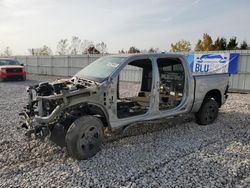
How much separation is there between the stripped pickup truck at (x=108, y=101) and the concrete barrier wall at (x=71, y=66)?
676 centimetres

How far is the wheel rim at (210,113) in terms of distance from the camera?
622 centimetres

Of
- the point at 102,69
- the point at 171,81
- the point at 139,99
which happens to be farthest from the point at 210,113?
the point at 102,69

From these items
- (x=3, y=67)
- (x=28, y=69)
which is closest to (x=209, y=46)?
(x=28, y=69)

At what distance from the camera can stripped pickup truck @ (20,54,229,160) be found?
4055 millimetres

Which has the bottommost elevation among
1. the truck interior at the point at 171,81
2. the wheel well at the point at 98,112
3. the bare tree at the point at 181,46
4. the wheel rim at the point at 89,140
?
the wheel rim at the point at 89,140

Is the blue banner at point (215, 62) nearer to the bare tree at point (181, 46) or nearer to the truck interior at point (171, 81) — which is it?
the truck interior at point (171, 81)

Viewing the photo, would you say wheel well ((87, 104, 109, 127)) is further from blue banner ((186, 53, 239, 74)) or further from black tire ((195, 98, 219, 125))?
blue banner ((186, 53, 239, 74))

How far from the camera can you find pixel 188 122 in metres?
6.46

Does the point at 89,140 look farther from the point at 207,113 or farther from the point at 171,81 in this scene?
the point at 207,113

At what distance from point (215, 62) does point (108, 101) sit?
10.0 meters

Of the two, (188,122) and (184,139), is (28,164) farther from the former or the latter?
(188,122)

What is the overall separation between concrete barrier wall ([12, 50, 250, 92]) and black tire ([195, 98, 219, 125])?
7138 millimetres

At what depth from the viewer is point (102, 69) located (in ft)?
16.3

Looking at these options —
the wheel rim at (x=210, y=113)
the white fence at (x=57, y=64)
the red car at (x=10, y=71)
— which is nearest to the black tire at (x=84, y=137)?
the wheel rim at (x=210, y=113)
